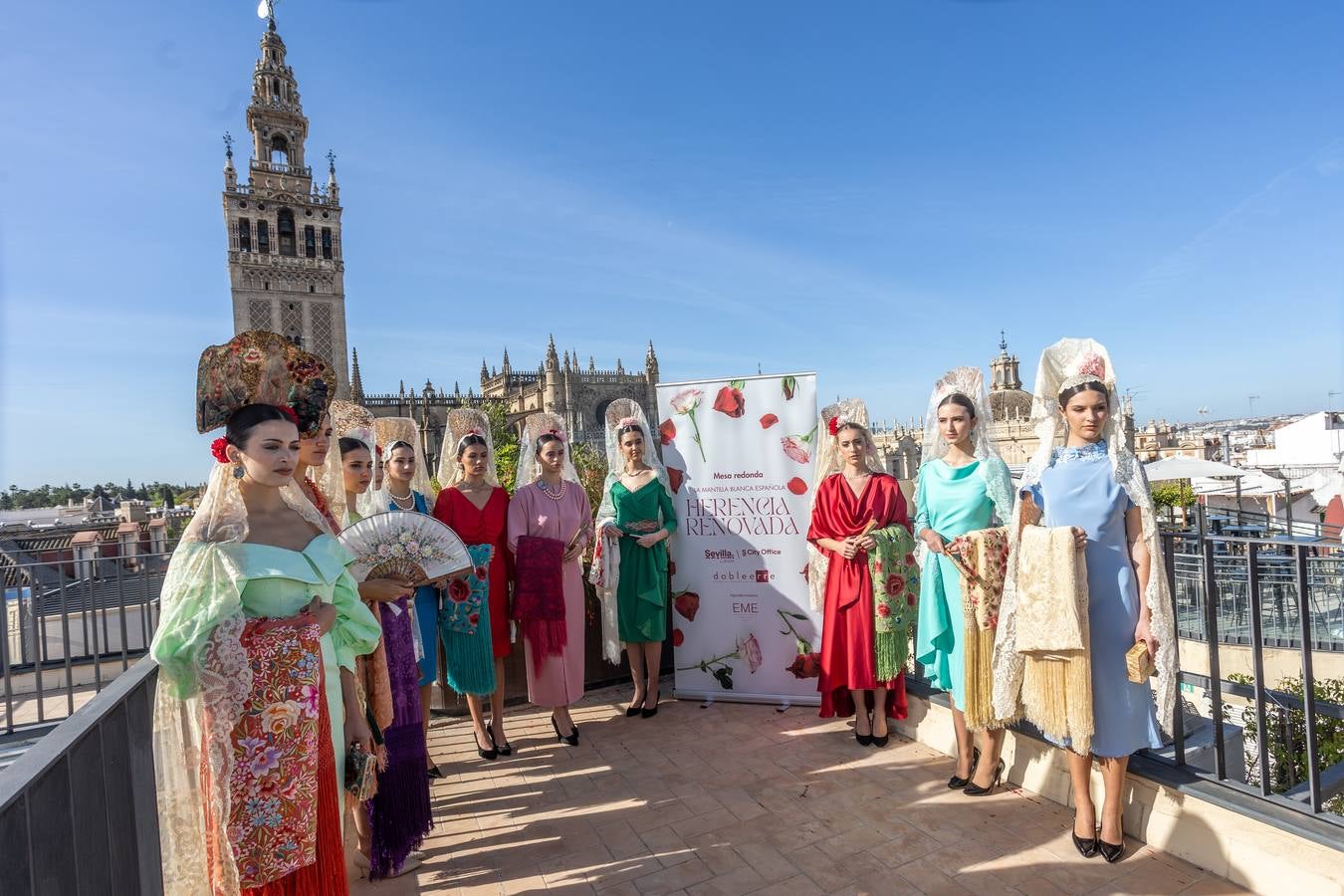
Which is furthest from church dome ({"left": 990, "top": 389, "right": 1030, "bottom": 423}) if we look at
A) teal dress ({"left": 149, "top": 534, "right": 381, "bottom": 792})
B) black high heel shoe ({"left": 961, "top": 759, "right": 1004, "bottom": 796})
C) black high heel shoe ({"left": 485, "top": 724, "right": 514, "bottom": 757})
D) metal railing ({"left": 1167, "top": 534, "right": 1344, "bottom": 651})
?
teal dress ({"left": 149, "top": 534, "right": 381, "bottom": 792})

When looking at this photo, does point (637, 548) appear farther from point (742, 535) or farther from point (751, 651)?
point (751, 651)

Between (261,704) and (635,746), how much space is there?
2.83m

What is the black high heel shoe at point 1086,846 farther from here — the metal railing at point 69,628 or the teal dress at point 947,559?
the metal railing at point 69,628

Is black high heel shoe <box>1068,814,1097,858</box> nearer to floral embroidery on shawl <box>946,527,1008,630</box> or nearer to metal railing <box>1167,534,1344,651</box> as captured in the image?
floral embroidery on shawl <box>946,527,1008,630</box>

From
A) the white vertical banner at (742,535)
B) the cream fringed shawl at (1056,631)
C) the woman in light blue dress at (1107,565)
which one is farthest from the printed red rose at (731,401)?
the cream fringed shawl at (1056,631)

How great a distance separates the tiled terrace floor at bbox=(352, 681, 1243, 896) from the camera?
292 cm

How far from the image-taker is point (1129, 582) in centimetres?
288

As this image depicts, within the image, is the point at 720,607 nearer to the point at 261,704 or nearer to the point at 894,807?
the point at 894,807

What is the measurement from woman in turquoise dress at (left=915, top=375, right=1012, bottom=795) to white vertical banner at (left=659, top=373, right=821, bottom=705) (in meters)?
1.32

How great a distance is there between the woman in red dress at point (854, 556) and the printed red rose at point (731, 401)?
86 centimetres

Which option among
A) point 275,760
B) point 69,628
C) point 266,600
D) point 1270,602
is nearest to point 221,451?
point 266,600

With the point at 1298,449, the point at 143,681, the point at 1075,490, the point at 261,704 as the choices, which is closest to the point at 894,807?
the point at 1075,490

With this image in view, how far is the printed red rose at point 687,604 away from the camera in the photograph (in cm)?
536

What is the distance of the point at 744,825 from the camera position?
11.1 feet
